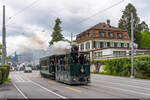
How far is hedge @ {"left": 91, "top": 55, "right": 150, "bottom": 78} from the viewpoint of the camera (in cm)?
3325

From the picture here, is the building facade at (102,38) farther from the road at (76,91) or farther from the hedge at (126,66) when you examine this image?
the road at (76,91)

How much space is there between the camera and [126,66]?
37844 millimetres

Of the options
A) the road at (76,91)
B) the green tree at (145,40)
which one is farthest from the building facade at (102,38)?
the road at (76,91)

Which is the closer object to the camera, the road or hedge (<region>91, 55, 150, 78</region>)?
the road

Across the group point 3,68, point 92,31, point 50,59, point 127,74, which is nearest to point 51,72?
point 50,59

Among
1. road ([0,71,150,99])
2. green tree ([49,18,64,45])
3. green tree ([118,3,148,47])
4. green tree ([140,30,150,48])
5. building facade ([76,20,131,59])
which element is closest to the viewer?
road ([0,71,150,99])

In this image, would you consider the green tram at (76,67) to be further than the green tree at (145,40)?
No

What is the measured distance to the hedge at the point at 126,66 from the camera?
33250mm

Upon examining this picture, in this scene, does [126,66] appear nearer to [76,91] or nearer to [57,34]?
[76,91]

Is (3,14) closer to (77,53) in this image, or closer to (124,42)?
(77,53)

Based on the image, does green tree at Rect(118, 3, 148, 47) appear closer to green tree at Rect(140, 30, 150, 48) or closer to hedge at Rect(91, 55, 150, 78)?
green tree at Rect(140, 30, 150, 48)

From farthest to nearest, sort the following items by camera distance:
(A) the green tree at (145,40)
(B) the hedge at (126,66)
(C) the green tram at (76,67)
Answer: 1. (A) the green tree at (145,40)
2. (B) the hedge at (126,66)
3. (C) the green tram at (76,67)

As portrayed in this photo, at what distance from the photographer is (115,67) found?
41344 mm

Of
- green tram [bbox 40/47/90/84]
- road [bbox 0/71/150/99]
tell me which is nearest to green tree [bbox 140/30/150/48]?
green tram [bbox 40/47/90/84]
